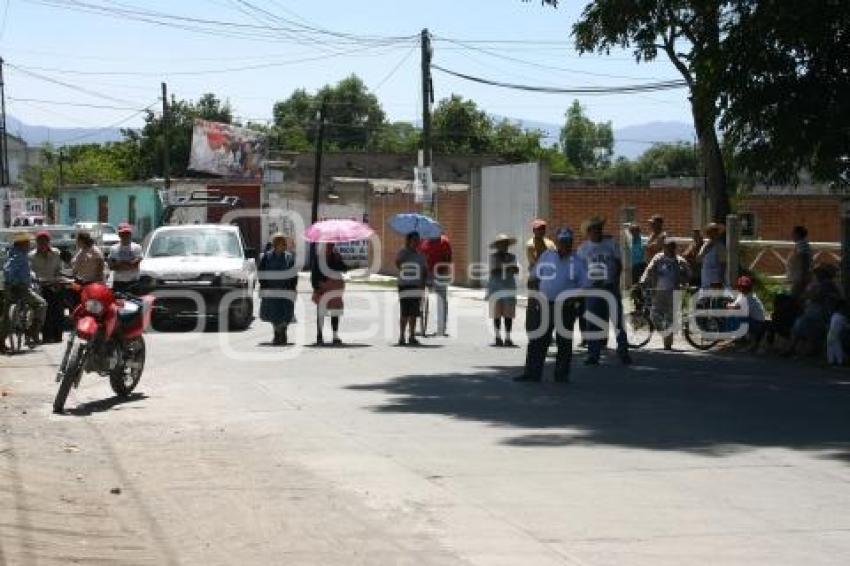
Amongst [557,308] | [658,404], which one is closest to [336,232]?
[557,308]

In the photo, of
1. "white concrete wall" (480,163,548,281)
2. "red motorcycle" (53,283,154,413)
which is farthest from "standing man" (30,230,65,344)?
"white concrete wall" (480,163,548,281)

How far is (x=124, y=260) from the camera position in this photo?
21031 millimetres

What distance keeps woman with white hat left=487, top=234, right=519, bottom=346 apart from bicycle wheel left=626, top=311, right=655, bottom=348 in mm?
1885

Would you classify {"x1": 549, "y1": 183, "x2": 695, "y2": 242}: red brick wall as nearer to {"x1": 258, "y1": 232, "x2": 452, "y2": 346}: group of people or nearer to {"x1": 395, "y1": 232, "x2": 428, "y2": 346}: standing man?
{"x1": 258, "y1": 232, "x2": 452, "y2": 346}: group of people

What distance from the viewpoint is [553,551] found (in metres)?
7.23

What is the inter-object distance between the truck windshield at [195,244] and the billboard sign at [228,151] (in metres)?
44.7

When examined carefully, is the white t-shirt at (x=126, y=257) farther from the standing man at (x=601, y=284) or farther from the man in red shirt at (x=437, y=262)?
the standing man at (x=601, y=284)

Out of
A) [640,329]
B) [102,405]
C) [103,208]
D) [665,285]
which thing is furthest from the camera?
[103,208]

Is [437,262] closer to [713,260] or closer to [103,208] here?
[713,260]

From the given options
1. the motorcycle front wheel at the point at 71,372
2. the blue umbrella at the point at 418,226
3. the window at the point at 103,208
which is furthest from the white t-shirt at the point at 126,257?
the window at the point at 103,208

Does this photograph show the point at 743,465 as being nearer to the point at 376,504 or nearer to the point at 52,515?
the point at 376,504

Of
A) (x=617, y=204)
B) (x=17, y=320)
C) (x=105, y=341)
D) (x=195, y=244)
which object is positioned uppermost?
(x=617, y=204)

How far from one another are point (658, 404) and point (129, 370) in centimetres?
549

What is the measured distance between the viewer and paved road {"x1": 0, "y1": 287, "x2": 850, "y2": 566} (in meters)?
7.40
